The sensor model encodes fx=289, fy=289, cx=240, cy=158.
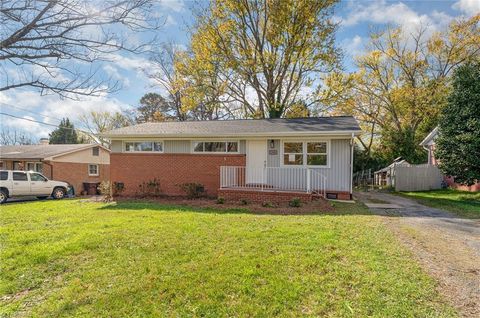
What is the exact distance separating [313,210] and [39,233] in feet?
24.9

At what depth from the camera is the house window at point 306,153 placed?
1224cm

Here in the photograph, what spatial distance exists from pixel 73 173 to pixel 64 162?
46.4 inches

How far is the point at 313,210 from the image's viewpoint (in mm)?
9531

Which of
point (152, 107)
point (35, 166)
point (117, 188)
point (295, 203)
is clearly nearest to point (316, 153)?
point (295, 203)

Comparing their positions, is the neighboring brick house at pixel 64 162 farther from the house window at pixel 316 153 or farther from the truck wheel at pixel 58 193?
the house window at pixel 316 153

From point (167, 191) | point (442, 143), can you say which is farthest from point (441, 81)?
point (167, 191)

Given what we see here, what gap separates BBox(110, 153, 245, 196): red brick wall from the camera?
13336mm

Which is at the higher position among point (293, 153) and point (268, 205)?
point (293, 153)

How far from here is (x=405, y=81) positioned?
26.7 metres

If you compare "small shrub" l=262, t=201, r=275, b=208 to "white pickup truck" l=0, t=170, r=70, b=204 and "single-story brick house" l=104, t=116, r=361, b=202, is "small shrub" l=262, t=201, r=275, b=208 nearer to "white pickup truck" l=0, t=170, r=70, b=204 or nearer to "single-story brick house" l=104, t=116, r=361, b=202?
"single-story brick house" l=104, t=116, r=361, b=202

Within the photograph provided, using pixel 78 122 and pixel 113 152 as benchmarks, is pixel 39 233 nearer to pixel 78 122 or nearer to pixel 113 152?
pixel 113 152

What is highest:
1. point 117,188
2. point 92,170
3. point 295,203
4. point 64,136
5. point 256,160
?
point 64,136

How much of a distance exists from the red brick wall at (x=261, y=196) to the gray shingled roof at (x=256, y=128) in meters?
2.58

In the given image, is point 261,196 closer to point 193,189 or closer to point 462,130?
point 193,189
